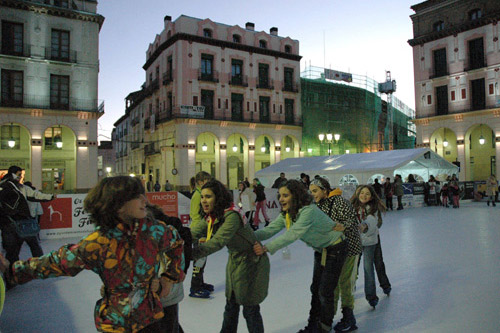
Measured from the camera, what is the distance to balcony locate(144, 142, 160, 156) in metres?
35.0

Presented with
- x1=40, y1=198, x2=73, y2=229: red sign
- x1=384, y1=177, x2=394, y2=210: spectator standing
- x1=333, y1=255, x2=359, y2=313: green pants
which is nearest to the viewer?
x1=333, y1=255, x2=359, y2=313: green pants

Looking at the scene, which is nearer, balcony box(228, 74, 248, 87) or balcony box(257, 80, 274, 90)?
balcony box(228, 74, 248, 87)

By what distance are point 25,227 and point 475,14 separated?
34.4m

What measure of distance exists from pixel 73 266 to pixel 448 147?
35715 millimetres

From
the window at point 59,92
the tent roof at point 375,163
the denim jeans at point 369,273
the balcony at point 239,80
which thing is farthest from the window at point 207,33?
the denim jeans at point 369,273

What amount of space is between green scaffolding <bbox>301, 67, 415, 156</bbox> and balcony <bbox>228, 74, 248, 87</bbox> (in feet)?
20.8

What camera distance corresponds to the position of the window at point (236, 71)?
3356 centimetres

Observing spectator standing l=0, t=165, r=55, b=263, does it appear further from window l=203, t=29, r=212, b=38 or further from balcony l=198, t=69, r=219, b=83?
window l=203, t=29, r=212, b=38

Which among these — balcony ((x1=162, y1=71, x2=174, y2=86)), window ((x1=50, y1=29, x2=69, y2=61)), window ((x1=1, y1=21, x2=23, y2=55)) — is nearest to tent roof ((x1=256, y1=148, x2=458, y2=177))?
balcony ((x1=162, y1=71, x2=174, y2=86))

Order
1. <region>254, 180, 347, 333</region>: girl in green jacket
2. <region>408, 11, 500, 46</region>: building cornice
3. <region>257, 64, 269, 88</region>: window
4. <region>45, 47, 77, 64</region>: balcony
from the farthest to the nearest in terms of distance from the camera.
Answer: <region>257, 64, 269, 88</region>: window
<region>408, 11, 500, 46</region>: building cornice
<region>45, 47, 77, 64</region>: balcony
<region>254, 180, 347, 333</region>: girl in green jacket

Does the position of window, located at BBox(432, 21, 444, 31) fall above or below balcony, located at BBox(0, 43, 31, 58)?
above

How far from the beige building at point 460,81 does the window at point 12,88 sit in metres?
29.2

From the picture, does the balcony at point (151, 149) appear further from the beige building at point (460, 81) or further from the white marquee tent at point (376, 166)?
the beige building at point (460, 81)

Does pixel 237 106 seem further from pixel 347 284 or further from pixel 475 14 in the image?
pixel 347 284
